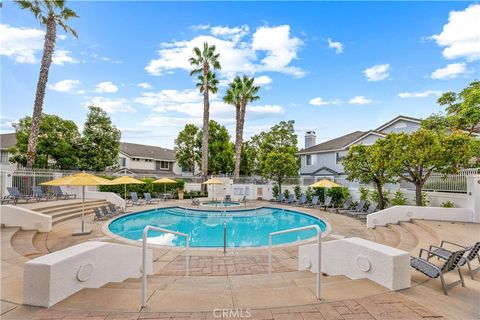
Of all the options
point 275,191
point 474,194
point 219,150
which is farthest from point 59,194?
point 474,194

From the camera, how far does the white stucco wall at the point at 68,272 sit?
10.2 feet

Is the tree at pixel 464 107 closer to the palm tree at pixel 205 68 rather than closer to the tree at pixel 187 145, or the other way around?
the palm tree at pixel 205 68

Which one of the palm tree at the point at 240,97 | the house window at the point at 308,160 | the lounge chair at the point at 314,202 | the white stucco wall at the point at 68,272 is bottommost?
the lounge chair at the point at 314,202

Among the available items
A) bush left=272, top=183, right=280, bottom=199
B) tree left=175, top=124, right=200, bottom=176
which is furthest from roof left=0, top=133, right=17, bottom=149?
bush left=272, top=183, right=280, bottom=199

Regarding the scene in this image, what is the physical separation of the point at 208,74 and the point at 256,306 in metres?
25.4

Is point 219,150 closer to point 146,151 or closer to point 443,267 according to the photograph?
point 146,151

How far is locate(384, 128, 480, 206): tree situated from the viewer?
1047cm

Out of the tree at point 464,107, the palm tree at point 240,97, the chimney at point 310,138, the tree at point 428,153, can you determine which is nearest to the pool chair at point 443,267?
the tree at point 428,153

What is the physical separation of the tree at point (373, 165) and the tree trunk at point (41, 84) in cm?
2089

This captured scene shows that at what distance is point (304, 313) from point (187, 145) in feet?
113

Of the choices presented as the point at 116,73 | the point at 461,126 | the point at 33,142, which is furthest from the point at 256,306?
the point at 461,126

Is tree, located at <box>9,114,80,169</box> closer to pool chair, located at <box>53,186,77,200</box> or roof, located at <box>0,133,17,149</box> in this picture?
roof, located at <box>0,133,17,149</box>

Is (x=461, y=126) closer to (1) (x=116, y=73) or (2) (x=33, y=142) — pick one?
(1) (x=116, y=73)

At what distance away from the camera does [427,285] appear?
4250mm
